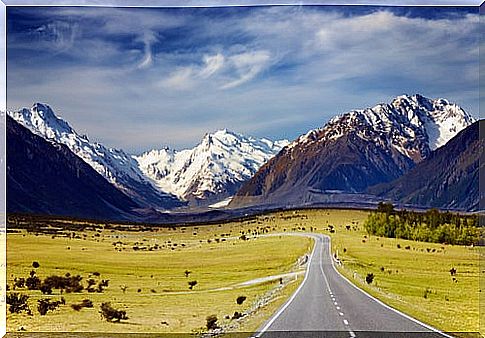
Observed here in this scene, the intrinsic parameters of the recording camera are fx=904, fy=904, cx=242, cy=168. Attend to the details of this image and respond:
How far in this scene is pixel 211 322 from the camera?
12.3m

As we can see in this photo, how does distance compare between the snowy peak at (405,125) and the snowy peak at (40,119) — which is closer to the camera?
the snowy peak at (40,119)

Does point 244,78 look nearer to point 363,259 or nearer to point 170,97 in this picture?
point 170,97

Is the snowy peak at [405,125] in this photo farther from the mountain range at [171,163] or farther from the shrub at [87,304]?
the shrub at [87,304]

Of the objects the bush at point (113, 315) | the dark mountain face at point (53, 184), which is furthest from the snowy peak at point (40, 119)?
the bush at point (113, 315)

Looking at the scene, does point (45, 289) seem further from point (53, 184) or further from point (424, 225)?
point (424, 225)

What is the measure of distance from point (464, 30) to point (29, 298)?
7.15 m

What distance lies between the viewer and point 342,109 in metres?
13.1

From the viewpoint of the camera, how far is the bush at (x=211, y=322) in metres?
12.2

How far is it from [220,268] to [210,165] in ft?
5.27

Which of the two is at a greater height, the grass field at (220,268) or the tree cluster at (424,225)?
the tree cluster at (424,225)

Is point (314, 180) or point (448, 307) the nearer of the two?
point (448, 307)

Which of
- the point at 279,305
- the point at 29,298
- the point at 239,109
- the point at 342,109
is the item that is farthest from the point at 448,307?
the point at 29,298

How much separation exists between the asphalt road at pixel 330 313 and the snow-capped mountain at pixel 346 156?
87 cm

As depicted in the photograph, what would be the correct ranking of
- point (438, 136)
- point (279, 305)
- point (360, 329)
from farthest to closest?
point (438, 136) < point (279, 305) < point (360, 329)
